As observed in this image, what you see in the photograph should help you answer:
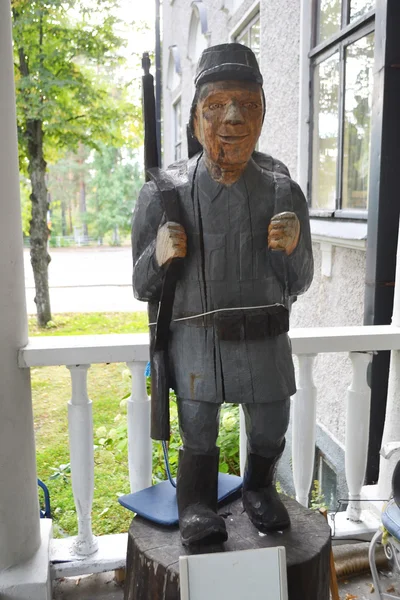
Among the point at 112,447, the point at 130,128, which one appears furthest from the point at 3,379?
the point at 130,128

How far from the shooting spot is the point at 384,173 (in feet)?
8.05

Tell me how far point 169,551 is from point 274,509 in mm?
302

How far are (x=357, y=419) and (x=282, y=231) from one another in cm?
115

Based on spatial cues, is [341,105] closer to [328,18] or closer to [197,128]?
[328,18]

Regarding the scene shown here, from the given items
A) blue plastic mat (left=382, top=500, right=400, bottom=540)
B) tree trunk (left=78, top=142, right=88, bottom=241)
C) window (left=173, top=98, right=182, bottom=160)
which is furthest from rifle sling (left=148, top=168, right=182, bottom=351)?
tree trunk (left=78, top=142, right=88, bottom=241)

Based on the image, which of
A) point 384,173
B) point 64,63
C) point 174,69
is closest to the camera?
point 384,173

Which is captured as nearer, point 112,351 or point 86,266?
point 112,351

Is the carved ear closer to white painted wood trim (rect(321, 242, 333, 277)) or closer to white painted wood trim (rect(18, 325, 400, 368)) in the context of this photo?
white painted wood trim (rect(18, 325, 400, 368))

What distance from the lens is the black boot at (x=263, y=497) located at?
148 centimetres

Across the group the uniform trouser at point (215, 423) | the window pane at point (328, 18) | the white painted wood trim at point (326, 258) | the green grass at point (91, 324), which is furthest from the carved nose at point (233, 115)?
the green grass at point (91, 324)

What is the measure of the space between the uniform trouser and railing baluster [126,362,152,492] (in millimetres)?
580

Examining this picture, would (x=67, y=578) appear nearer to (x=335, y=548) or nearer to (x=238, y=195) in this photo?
(x=335, y=548)

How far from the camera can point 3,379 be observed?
1.79 metres

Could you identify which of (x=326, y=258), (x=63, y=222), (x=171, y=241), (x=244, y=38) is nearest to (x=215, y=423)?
(x=171, y=241)
